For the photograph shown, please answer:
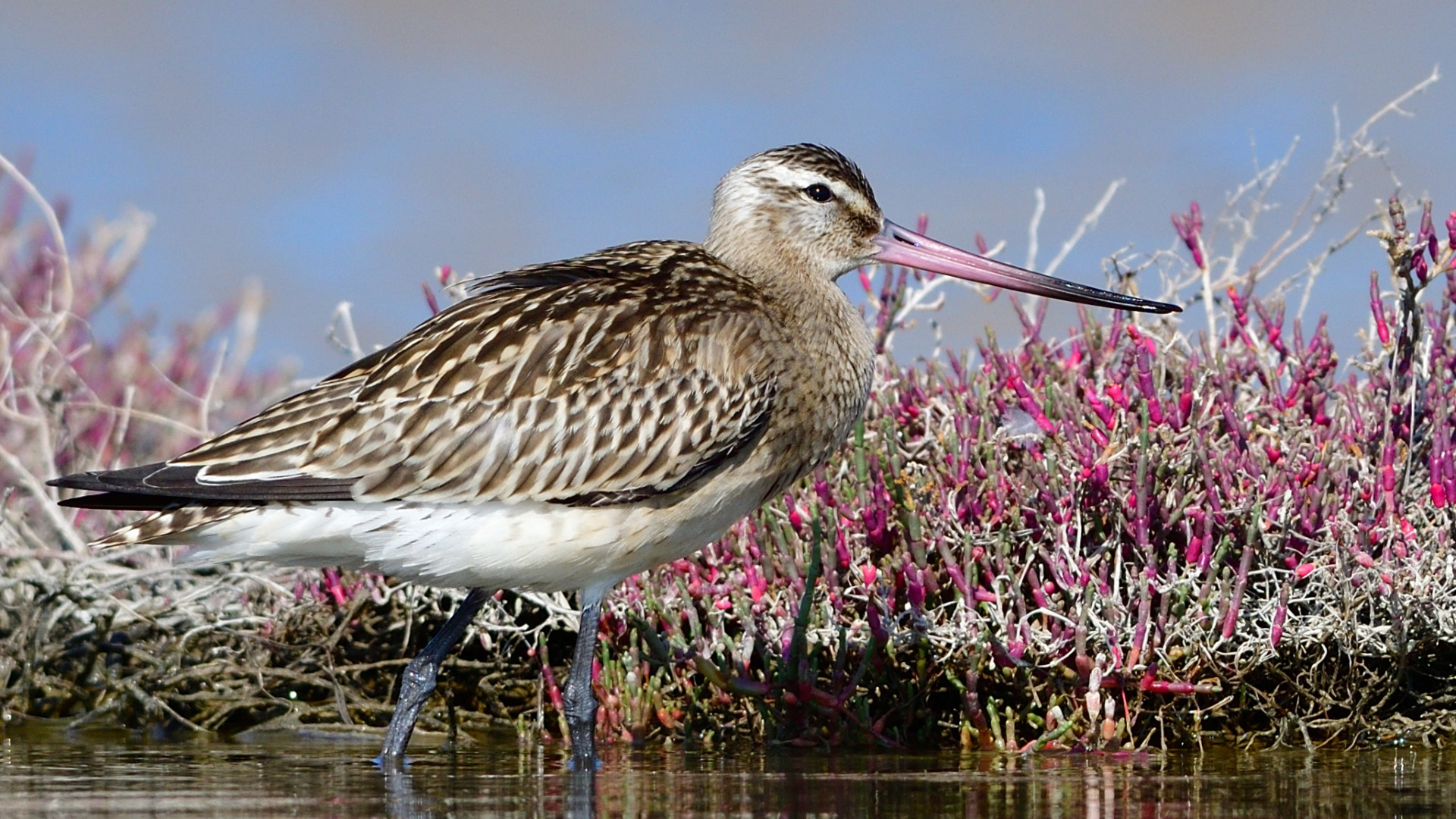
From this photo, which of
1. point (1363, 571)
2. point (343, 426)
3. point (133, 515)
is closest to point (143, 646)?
point (133, 515)

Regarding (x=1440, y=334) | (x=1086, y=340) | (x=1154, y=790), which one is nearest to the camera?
(x=1154, y=790)

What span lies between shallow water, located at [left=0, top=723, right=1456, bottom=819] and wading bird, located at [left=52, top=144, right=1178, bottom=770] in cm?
41

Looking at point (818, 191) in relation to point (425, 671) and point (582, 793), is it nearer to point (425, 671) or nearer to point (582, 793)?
point (425, 671)

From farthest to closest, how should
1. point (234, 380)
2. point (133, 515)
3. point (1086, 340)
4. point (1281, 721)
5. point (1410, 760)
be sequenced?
point (234, 380)
point (133, 515)
point (1086, 340)
point (1281, 721)
point (1410, 760)

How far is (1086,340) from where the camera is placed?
7457 millimetres

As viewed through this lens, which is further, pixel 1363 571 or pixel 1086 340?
pixel 1086 340

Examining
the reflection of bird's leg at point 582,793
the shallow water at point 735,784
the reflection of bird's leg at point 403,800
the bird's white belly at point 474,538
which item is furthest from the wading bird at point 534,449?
the reflection of bird's leg at point 403,800

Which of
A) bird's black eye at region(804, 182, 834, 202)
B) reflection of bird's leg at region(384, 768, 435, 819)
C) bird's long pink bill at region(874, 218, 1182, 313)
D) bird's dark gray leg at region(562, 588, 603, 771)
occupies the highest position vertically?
bird's black eye at region(804, 182, 834, 202)

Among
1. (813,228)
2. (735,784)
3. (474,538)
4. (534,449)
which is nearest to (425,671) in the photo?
(474,538)

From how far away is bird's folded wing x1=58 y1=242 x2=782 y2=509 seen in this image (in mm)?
5941

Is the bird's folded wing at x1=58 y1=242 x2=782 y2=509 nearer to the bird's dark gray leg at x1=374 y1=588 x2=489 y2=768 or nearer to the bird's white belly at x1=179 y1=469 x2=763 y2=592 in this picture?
the bird's white belly at x1=179 y1=469 x2=763 y2=592

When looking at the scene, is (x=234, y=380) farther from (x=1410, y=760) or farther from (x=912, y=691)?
(x=1410, y=760)

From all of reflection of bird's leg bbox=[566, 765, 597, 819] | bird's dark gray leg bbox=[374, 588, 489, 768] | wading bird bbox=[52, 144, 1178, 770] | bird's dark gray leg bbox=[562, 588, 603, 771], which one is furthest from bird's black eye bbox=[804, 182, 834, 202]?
reflection of bird's leg bbox=[566, 765, 597, 819]

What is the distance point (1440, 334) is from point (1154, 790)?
267 cm
